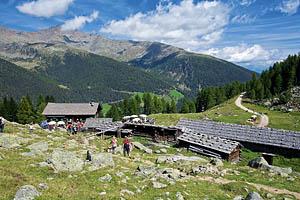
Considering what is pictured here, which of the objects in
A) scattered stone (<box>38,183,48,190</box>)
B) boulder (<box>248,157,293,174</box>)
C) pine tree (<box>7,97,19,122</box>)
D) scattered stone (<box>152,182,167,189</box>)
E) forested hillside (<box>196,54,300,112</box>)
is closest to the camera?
scattered stone (<box>38,183,48,190</box>)

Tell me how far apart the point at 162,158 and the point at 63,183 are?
1355 cm

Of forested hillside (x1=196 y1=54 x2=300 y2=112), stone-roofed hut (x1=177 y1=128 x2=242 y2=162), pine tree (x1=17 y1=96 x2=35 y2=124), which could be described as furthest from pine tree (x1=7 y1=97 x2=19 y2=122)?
forested hillside (x1=196 y1=54 x2=300 y2=112)

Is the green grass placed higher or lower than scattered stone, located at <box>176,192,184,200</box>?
higher

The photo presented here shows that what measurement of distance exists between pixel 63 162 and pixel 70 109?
60.5 m

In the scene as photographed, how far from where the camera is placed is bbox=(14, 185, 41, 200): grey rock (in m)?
9.37

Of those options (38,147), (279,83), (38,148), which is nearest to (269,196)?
(38,148)

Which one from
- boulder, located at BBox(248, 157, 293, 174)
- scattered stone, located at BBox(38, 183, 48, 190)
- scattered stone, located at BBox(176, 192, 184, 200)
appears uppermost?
scattered stone, located at BBox(38, 183, 48, 190)

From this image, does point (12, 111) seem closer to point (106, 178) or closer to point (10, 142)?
point (10, 142)

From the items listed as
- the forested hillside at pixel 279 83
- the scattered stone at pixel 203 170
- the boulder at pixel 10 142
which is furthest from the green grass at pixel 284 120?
the boulder at pixel 10 142

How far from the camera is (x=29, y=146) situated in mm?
18859

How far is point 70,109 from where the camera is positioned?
7112cm

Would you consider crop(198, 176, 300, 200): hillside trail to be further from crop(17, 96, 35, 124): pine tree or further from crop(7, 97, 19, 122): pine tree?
crop(7, 97, 19, 122): pine tree

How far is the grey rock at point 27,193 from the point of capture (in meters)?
9.37

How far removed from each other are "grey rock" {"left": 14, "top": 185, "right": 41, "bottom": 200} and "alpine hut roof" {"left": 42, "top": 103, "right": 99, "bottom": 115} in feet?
202
